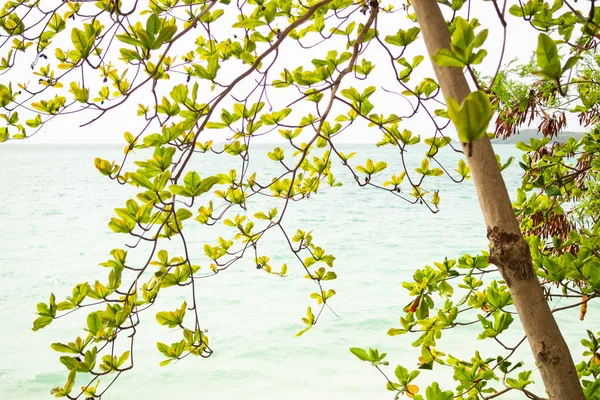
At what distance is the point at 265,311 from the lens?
5.69m

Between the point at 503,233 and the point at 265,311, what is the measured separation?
518 cm

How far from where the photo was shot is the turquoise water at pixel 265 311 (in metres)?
4.06

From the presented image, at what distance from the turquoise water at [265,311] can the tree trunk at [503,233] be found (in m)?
1.36

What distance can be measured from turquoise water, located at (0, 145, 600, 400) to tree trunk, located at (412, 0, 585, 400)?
53.4 inches

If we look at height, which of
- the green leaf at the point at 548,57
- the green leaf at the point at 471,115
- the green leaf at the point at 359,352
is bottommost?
the green leaf at the point at 359,352

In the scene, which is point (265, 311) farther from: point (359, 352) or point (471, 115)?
point (471, 115)

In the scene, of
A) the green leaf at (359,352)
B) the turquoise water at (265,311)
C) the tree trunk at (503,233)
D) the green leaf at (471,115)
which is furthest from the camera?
the turquoise water at (265,311)

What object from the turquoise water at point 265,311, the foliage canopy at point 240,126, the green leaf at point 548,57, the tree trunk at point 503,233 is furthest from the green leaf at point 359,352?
the turquoise water at point 265,311

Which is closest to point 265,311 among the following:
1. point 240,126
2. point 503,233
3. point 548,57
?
point 240,126

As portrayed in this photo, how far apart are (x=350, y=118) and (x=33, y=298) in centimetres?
623

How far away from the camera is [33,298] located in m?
6.25

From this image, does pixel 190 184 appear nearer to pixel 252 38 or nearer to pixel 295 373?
pixel 252 38

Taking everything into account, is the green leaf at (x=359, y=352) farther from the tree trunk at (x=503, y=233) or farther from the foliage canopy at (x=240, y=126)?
the tree trunk at (x=503, y=233)

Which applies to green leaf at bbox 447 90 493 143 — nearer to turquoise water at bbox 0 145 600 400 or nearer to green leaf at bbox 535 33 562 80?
green leaf at bbox 535 33 562 80
